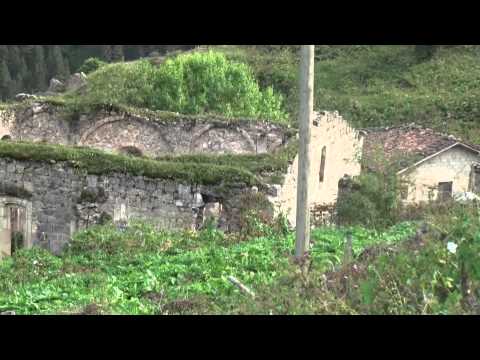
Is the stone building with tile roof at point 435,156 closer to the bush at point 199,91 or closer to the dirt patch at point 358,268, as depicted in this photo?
the bush at point 199,91

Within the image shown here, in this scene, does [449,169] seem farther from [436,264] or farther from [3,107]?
[436,264]

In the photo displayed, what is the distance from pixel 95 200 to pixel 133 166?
3.86 ft

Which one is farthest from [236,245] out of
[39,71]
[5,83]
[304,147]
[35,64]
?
[35,64]

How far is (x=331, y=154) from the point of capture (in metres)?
18.2

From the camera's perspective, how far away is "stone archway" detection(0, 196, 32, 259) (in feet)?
47.4

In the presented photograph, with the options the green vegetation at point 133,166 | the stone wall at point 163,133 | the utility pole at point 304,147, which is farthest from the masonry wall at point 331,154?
the utility pole at point 304,147

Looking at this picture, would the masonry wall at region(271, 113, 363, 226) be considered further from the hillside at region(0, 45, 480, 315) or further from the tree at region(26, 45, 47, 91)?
the tree at region(26, 45, 47, 91)

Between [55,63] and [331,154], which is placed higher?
[55,63]

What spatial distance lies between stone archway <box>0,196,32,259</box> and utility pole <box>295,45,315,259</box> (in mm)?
7937

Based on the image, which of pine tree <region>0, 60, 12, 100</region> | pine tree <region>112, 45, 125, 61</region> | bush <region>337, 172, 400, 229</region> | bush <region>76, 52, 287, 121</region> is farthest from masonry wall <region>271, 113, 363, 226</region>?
pine tree <region>112, 45, 125, 61</region>

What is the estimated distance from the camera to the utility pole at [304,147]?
8352 millimetres

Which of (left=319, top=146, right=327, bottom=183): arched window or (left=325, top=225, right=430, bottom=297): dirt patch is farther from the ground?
(left=319, top=146, right=327, bottom=183): arched window

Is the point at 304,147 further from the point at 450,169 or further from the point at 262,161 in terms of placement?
the point at 450,169

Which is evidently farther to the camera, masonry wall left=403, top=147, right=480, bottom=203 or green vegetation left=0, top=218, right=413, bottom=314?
masonry wall left=403, top=147, right=480, bottom=203
